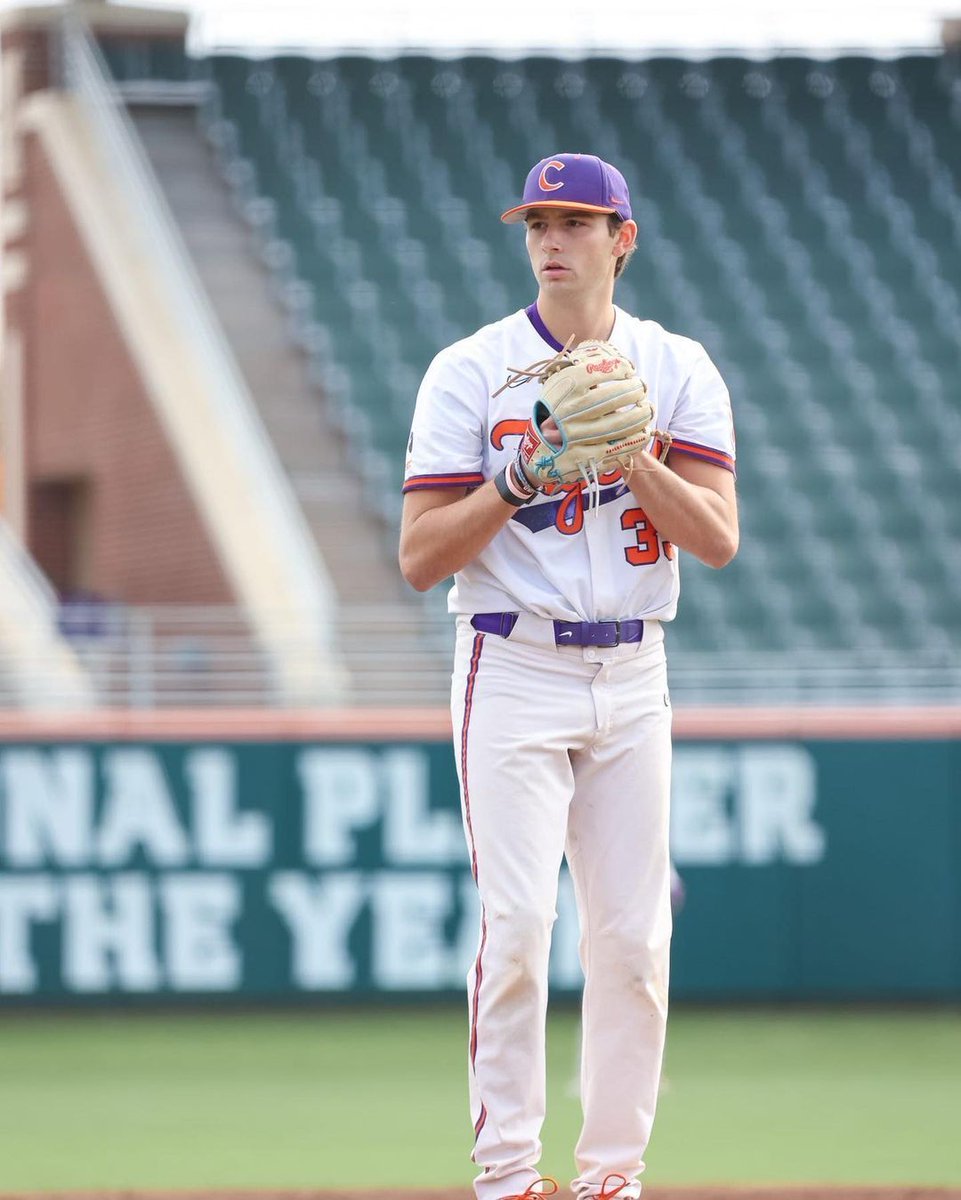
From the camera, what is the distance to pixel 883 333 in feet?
46.8

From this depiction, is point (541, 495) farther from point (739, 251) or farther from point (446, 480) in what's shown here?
point (739, 251)

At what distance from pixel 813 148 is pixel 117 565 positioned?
254 inches

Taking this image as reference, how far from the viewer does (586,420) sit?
3268 millimetres

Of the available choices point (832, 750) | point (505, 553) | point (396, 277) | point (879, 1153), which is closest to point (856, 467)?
point (396, 277)

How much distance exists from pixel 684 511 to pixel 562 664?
334mm

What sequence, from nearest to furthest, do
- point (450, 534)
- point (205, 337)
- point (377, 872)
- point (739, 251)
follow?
1. point (450, 534)
2. point (377, 872)
3. point (205, 337)
4. point (739, 251)

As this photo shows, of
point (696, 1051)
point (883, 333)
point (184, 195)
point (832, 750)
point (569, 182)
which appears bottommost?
point (696, 1051)

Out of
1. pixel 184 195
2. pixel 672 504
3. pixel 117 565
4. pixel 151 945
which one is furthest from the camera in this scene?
pixel 184 195

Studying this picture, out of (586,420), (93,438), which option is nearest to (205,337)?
(93,438)

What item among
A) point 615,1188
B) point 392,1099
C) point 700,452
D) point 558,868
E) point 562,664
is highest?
point 700,452

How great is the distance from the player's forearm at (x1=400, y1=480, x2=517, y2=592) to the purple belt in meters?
0.11

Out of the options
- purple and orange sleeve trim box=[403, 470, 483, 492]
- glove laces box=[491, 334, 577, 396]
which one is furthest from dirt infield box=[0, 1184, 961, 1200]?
purple and orange sleeve trim box=[403, 470, 483, 492]

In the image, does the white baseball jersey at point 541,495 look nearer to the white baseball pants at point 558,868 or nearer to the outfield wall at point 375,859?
the white baseball pants at point 558,868

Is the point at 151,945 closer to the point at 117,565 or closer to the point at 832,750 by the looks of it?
the point at 832,750
